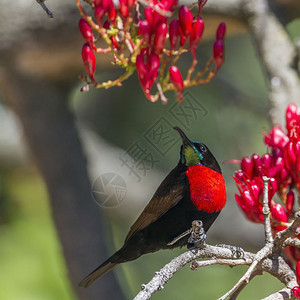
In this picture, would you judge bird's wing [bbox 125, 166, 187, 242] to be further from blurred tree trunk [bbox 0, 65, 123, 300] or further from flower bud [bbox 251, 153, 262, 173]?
blurred tree trunk [bbox 0, 65, 123, 300]

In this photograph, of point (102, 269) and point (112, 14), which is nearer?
point (112, 14)

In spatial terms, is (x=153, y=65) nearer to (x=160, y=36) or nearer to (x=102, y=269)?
(x=160, y=36)

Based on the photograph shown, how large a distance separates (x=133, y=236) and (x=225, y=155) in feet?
6.68

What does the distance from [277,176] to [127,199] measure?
5.52ft

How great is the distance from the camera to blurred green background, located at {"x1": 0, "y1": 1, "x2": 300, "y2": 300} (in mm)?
3562

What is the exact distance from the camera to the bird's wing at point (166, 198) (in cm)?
173

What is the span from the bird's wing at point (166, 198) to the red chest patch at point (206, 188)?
0.11 ft

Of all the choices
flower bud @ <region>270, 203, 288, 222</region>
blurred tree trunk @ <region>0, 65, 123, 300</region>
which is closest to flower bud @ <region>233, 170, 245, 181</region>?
flower bud @ <region>270, 203, 288, 222</region>

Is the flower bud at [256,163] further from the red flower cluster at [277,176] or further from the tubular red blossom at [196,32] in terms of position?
the tubular red blossom at [196,32]

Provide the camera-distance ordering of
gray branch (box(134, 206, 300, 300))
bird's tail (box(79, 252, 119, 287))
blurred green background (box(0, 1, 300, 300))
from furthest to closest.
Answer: blurred green background (box(0, 1, 300, 300))
bird's tail (box(79, 252, 119, 287))
gray branch (box(134, 206, 300, 300))

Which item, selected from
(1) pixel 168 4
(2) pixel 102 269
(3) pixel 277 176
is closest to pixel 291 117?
(3) pixel 277 176

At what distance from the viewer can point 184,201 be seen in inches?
67.8

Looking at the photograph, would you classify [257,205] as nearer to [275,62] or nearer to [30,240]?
[275,62]

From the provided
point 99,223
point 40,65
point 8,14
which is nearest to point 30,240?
point 99,223
